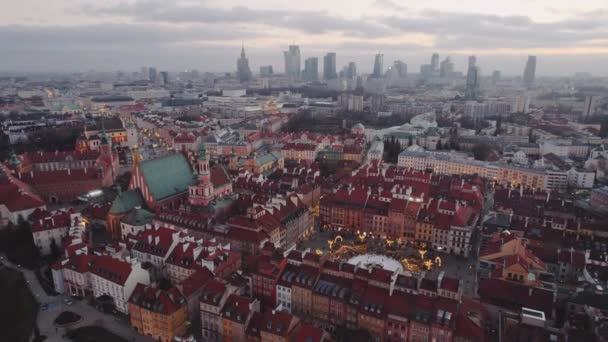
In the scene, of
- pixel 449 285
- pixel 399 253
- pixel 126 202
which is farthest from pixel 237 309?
pixel 126 202

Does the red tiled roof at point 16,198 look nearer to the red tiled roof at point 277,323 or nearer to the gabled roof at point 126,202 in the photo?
the gabled roof at point 126,202

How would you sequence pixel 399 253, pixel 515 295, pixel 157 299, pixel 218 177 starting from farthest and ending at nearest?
pixel 218 177 → pixel 399 253 → pixel 515 295 → pixel 157 299

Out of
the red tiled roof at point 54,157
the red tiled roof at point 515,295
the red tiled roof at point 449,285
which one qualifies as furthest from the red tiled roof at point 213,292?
the red tiled roof at point 54,157

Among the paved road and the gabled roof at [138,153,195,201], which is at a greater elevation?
the gabled roof at [138,153,195,201]

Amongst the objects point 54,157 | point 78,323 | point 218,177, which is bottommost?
point 78,323

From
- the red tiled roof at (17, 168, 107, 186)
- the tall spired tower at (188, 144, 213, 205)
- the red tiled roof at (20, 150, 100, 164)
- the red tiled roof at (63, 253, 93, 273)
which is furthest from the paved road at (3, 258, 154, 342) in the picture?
the red tiled roof at (20, 150, 100, 164)

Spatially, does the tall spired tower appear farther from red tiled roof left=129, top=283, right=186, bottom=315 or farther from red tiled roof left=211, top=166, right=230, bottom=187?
red tiled roof left=129, top=283, right=186, bottom=315

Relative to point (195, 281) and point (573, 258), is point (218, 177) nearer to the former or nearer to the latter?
point (195, 281)
